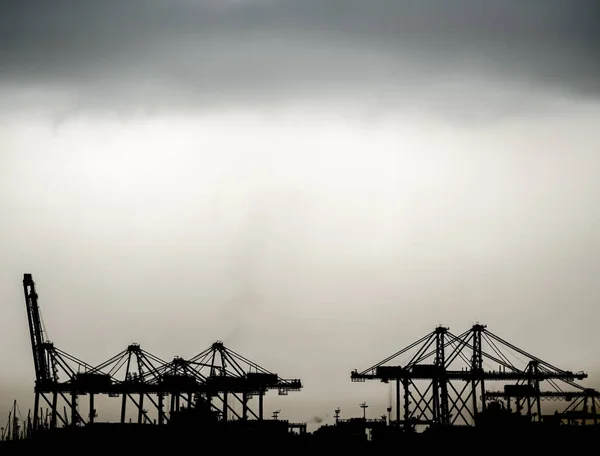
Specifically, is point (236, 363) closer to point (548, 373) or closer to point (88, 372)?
point (88, 372)

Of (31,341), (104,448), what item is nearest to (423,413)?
(104,448)

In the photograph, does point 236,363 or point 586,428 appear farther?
point 236,363

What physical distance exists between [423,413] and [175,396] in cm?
4314

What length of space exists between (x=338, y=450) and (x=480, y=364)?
3205 cm

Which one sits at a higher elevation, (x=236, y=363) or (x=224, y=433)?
(x=236, y=363)

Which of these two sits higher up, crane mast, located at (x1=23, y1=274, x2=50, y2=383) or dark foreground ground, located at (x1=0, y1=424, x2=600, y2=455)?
crane mast, located at (x1=23, y1=274, x2=50, y2=383)

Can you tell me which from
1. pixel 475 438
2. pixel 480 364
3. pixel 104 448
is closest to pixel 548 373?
pixel 480 364

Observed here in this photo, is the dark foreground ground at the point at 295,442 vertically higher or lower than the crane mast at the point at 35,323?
lower

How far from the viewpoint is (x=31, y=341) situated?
7018 inches

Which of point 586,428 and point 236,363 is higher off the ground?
point 236,363

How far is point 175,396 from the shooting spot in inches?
6890

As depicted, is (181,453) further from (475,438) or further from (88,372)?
(475,438)

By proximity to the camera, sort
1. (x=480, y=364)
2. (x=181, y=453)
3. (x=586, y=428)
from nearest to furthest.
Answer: (x=181, y=453) → (x=586, y=428) → (x=480, y=364)

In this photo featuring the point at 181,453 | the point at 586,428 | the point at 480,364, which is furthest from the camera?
the point at 480,364
